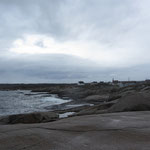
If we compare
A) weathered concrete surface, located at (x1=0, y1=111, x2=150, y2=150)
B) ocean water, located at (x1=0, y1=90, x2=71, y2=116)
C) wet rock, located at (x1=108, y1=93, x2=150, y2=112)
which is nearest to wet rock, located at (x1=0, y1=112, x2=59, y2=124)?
wet rock, located at (x1=108, y1=93, x2=150, y2=112)

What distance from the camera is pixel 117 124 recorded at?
20.0 feet

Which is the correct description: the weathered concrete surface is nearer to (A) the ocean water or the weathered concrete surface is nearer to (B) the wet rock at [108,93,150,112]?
(B) the wet rock at [108,93,150,112]

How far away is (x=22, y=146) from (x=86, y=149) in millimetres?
1379

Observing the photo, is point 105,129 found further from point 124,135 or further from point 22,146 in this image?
point 22,146

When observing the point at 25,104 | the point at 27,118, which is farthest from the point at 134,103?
the point at 25,104

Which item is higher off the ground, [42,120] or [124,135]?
[124,135]

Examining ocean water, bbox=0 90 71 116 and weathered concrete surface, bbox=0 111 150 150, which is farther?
ocean water, bbox=0 90 71 116

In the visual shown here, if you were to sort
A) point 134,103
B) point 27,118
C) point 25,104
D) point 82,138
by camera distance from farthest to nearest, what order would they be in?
point 25,104 → point 27,118 → point 134,103 → point 82,138

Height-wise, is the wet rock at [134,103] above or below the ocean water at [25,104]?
above

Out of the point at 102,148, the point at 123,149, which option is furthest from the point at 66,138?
the point at 123,149

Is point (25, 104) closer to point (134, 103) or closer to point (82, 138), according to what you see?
point (134, 103)

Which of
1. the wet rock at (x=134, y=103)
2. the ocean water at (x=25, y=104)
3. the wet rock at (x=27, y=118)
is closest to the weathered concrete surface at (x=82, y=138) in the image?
the wet rock at (x=134, y=103)

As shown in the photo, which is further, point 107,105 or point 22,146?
point 107,105

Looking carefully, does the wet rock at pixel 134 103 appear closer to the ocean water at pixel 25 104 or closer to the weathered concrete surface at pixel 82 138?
the weathered concrete surface at pixel 82 138
